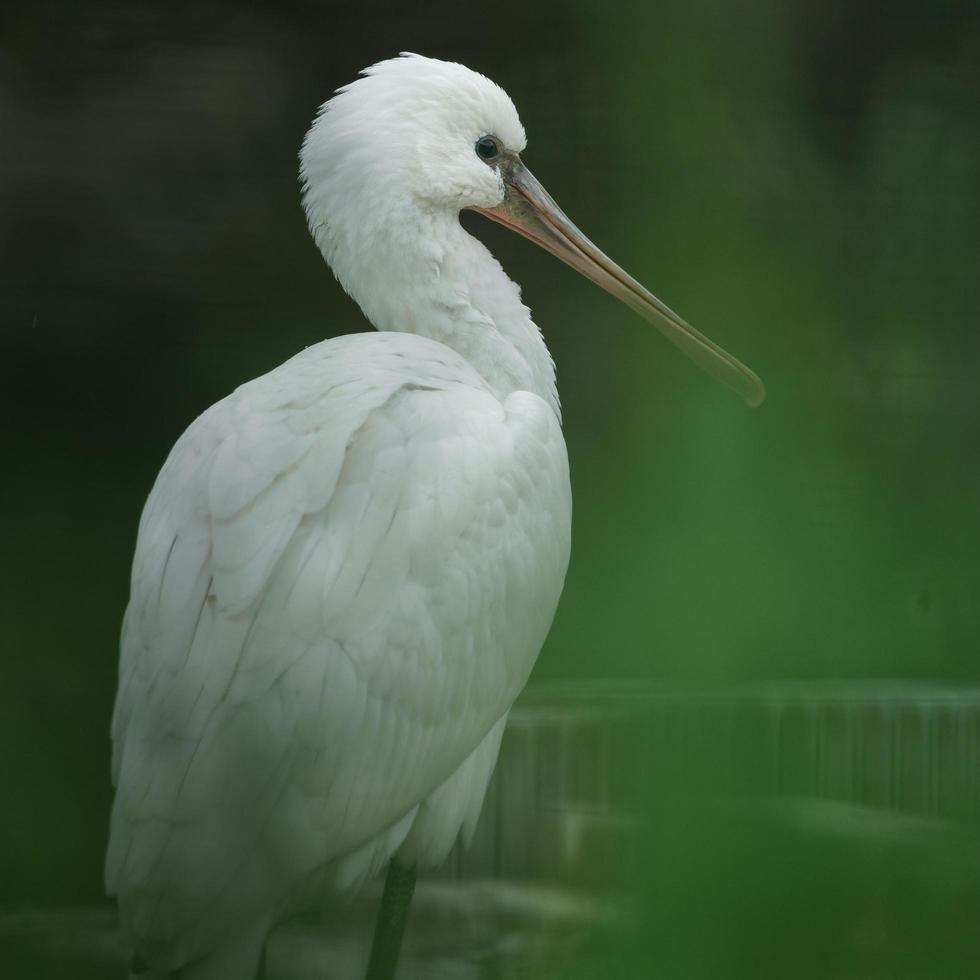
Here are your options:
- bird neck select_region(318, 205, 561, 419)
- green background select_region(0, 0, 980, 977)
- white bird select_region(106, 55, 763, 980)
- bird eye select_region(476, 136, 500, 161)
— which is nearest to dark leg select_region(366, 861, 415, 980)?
white bird select_region(106, 55, 763, 980)

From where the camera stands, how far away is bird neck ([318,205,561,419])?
176cm

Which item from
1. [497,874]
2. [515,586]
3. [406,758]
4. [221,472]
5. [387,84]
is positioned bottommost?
[497,874]

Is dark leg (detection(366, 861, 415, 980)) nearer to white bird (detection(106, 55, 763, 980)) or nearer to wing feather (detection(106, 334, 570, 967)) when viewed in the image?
white bird (detection(106, 55, 763, 980))

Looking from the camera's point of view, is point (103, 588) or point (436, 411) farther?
point (103, 588)

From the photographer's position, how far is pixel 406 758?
4.53 feet

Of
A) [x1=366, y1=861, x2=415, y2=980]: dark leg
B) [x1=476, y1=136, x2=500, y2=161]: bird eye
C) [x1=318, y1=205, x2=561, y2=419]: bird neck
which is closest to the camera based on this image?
[x1=366, y1=861, x2=415, y2=980]: dark leg

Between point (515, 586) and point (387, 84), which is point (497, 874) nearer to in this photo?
point (515, 586)

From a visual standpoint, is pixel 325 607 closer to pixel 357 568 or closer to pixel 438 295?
pixel 357 568

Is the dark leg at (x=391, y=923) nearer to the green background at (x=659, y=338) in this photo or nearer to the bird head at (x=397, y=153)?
the green background at (x=659, y=338)

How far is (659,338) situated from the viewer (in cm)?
181

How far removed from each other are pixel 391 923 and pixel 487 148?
1.18m

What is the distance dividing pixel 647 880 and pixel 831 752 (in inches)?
15.5

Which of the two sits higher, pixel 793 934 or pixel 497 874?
pixel 793 934

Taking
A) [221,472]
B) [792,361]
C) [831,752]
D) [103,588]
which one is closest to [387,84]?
[221,472]
